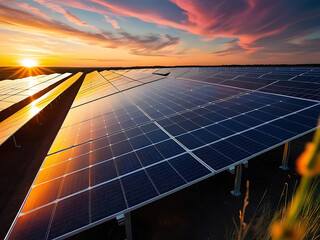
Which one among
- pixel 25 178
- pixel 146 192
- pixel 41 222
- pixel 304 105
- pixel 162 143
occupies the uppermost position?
pixel 304 105

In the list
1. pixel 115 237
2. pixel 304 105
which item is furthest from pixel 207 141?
pixel 304 105

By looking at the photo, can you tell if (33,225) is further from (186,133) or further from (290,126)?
(290,126)

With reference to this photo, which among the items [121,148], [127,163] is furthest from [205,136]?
[121,148]

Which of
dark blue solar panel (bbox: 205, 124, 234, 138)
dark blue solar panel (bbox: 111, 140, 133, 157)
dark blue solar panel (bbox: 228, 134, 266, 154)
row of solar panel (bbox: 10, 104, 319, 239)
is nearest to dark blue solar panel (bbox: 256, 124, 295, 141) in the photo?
row of solar panel (bbox: 10, 104, 319, 239)

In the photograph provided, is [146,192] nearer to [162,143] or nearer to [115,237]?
[162,143]

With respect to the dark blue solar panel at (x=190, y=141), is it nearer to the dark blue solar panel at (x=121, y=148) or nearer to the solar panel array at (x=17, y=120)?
the dark blue solar panel at (x=121, y=148)

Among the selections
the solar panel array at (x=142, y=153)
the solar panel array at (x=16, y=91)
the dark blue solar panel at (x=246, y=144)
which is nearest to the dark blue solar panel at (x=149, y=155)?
the solar panel array at (x=142, y=153)

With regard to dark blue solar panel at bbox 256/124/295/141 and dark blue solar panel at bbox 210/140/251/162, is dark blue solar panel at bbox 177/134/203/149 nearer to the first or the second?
dark blue solar panel at bbox 210/140/251/162
